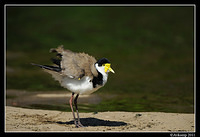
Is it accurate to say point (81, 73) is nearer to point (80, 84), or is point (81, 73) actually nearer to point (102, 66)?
point (80, 84)

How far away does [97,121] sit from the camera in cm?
854

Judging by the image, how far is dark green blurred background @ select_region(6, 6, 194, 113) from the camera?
1255 centimetres

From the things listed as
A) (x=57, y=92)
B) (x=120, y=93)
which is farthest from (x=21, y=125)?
(x=120, y=93)

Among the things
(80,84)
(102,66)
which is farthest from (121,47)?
(80,84)

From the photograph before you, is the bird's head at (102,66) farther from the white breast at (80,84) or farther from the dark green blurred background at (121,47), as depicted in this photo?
the dark green blurred background at (121,47)

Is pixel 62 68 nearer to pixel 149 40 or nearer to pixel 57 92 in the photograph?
pixel 57 92

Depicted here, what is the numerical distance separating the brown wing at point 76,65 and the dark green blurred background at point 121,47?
8.40ft

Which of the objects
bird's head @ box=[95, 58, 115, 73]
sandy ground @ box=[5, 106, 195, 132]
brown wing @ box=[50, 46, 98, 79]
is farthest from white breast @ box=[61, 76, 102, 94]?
sandy ground @ box=[5, 106, 195, 132]

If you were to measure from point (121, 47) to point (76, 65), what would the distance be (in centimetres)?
1318

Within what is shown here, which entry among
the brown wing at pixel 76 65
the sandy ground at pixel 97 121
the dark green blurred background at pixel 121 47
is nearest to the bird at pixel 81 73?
the brown wing at pixel 76 65

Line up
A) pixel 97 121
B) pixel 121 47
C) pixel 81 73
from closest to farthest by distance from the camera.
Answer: pixel 81 73 → pixel 97 121 → pixel 121 47

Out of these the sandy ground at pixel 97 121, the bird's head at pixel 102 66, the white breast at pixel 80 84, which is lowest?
the sandy ground at pixel 97 121

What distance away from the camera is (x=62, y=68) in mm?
7754

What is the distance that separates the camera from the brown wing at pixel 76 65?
7.59 metres
